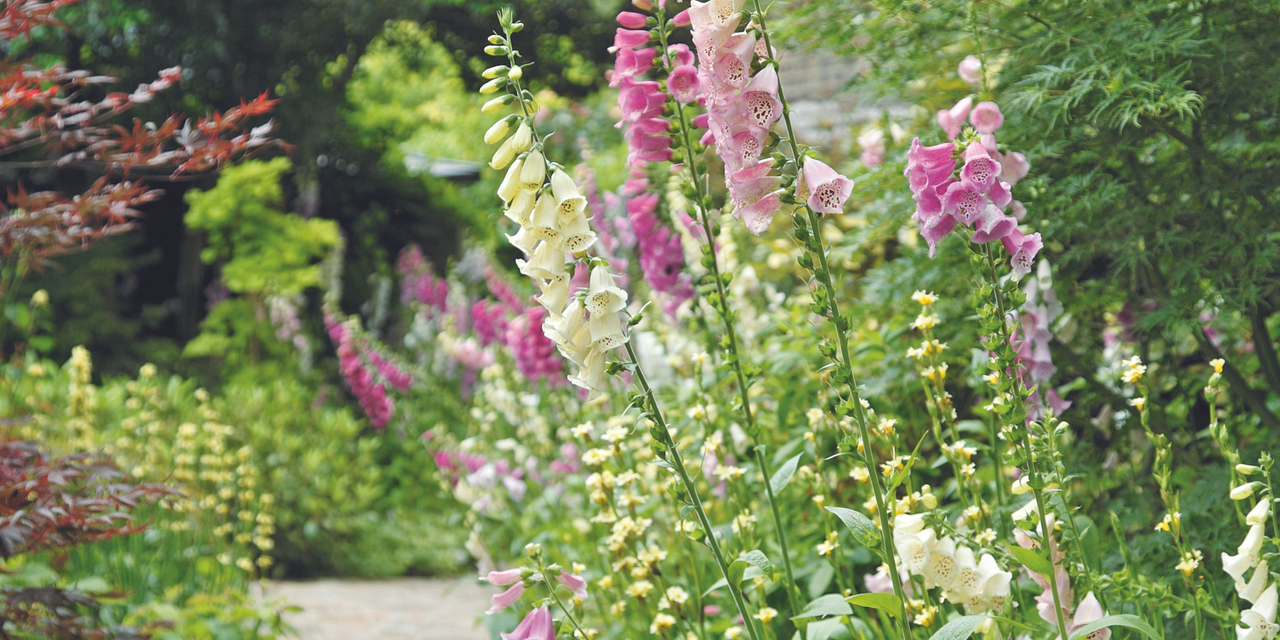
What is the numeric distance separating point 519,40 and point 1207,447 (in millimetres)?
9109

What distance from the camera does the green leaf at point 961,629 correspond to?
1.22 metres

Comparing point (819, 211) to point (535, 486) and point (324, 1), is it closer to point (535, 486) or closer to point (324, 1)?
point (535, 486)

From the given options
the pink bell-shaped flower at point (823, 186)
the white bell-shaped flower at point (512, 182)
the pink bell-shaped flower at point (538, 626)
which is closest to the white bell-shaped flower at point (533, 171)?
the white bell-shaped flower at point (512, 182)

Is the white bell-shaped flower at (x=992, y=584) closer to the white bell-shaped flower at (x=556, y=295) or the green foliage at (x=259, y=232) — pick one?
the white bell-shaped flower at (x=556, y=295)

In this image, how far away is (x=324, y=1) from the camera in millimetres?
8062

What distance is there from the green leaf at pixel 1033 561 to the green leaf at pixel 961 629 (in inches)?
4.7

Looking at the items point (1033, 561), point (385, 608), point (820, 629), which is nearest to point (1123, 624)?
point (1033, 561)

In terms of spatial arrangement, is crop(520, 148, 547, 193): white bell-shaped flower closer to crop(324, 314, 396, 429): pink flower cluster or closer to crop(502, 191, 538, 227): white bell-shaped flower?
crop(502, 191, 538, 227): white bell-shaped flower

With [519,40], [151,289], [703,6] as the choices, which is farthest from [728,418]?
[519,40]

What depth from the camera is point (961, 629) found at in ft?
4.03

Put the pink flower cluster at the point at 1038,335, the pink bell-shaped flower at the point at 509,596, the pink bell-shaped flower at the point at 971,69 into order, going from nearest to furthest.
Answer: the pink bell-shaped flower at the point at 509,596 → the pink flower cluster at the point at 1038,335 → the pink bell-shaped flower at the point at 971,69

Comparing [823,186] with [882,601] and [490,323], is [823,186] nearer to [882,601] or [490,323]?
[882,601]

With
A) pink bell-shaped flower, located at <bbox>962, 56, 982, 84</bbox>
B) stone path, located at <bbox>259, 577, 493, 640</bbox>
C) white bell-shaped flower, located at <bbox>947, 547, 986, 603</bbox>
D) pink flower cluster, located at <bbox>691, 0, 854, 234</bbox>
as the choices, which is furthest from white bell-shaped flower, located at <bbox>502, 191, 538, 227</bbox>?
stone path, located at <bbox>259, 577, 493, 640</bbox>

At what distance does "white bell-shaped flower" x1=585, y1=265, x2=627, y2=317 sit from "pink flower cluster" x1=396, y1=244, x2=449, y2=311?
5.14m
